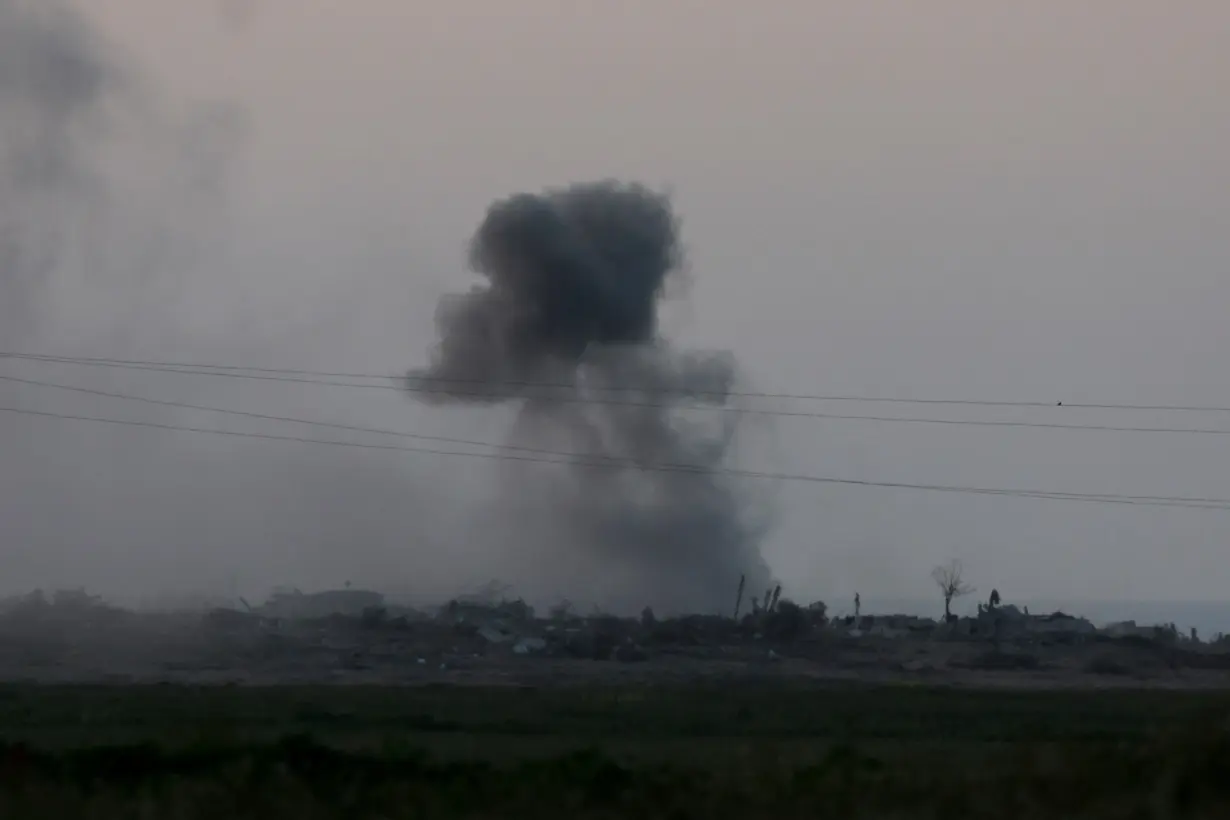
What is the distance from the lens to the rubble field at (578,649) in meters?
58.9

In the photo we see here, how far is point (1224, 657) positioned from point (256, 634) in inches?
1589

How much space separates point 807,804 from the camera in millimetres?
19031

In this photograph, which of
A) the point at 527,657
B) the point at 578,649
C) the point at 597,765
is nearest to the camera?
the point at 597,765

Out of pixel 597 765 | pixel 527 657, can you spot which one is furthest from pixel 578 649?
pixel 597 765

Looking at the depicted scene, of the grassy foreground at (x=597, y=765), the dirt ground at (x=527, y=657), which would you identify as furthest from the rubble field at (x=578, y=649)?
the grassy foreground at (x=597, y=765)

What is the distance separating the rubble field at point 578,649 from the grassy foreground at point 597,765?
688 inches

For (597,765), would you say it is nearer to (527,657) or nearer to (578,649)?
(527,657)

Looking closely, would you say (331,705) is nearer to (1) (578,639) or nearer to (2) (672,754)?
(2) (672,754)

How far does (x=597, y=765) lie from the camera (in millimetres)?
23000

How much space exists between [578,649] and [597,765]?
43.2 m

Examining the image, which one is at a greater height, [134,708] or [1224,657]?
[1224,657]

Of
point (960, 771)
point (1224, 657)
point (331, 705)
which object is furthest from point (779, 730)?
point (1224, 657)

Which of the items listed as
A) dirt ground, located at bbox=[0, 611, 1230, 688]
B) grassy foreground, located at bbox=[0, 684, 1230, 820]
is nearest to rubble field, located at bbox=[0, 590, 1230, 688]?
dirt ground, located at bbox=[0, 611, 1230, 688]

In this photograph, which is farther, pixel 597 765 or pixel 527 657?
pixel 527 657
